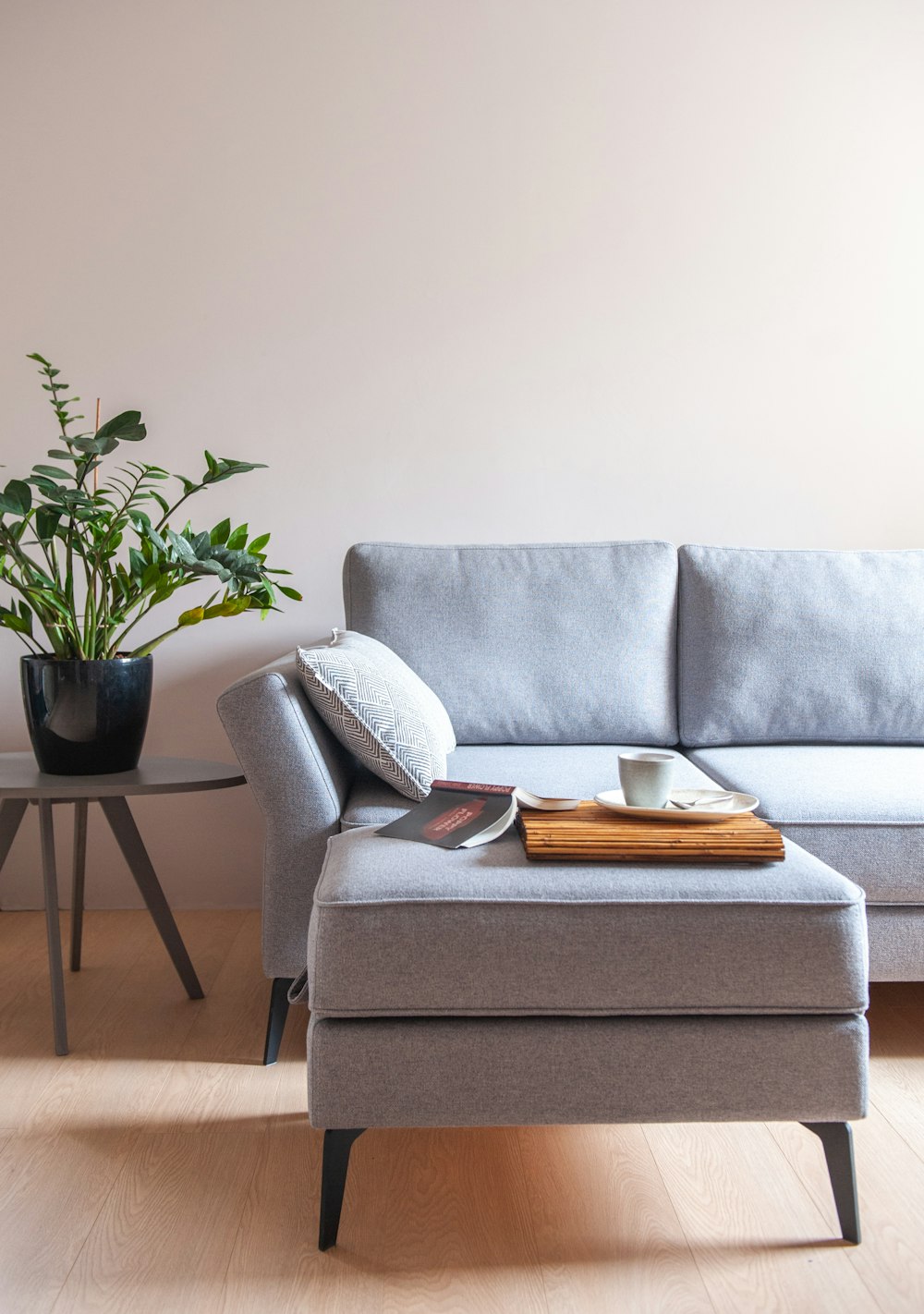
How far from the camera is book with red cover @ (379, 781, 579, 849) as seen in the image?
1441mm

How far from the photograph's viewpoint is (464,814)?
4.98 feet

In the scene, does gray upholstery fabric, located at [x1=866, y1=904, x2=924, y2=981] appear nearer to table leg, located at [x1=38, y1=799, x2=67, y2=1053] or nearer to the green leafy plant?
the green leafy plant

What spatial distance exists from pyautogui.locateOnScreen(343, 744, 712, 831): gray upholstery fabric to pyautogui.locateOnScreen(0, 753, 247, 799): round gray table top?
24 cm

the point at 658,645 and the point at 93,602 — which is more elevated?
the point at 93,602

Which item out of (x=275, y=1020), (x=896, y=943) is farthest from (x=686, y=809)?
(x=275, y=1020)

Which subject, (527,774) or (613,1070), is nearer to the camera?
(613,1070)

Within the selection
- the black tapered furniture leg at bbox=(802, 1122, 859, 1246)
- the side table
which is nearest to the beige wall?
the side table

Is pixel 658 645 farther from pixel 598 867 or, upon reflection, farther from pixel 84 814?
pixel 84 814

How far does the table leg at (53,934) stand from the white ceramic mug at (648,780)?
1012 mm

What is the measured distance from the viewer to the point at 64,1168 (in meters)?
1.43

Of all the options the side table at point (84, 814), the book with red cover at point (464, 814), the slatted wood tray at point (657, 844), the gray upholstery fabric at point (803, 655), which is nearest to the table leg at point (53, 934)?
the side table at point (84, 814)

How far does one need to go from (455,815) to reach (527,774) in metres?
0.43

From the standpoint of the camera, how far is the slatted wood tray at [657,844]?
1327 millimetres

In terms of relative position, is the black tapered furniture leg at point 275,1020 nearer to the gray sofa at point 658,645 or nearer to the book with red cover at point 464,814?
the book with red cover at point 464,814
